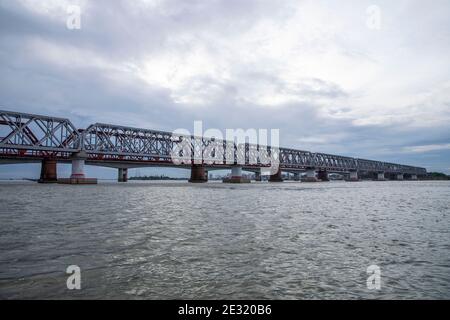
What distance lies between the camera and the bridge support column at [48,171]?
366ft

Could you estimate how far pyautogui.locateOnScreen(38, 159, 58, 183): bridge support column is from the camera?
112 m

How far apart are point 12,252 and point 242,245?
806 cm

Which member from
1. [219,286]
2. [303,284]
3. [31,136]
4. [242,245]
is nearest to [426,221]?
[242,245]

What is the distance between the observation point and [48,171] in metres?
112
